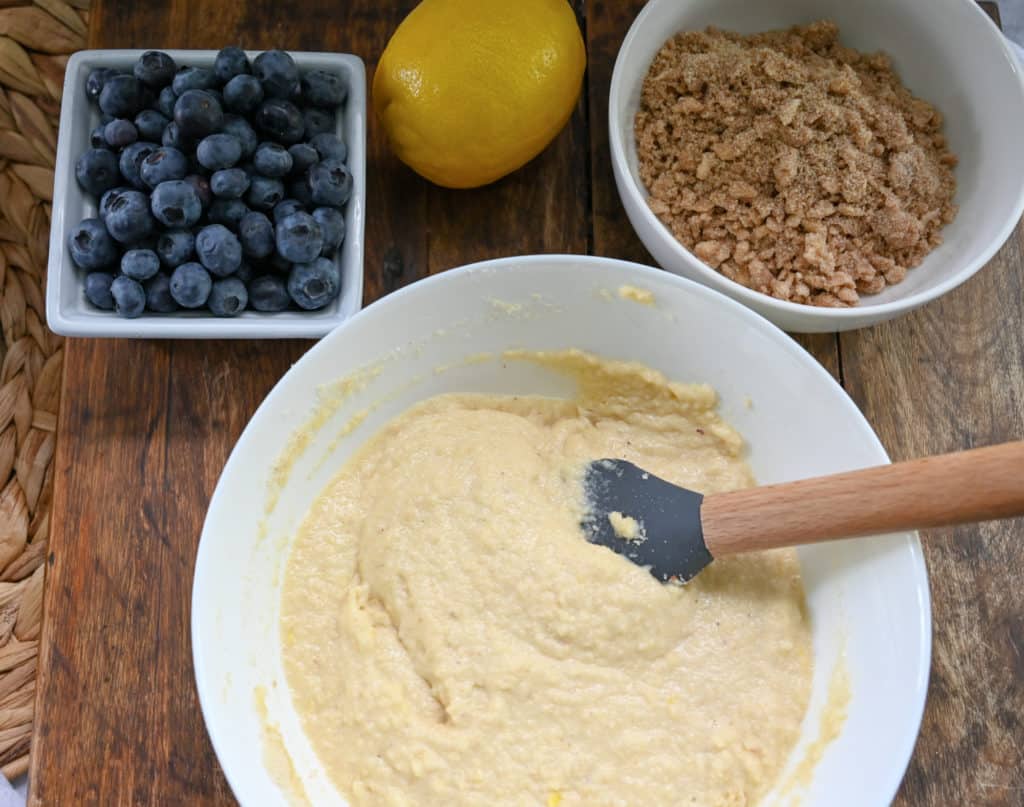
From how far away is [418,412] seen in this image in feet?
4.51

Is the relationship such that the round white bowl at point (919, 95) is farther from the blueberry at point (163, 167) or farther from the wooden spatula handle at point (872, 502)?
the blueberry at point (163, 167)

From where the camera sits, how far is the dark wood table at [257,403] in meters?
1.33

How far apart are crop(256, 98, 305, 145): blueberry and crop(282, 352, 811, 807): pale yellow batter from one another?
385 millimetres

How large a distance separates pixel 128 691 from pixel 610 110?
36.0 inches

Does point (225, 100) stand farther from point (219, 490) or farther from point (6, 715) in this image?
point (6, 715)

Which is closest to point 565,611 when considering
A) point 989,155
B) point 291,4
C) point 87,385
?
point 87,385

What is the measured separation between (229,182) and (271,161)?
2.1 inches

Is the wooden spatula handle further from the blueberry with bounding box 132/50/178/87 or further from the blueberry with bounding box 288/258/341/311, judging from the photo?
the blueberry with bounding box 132/50/178/87

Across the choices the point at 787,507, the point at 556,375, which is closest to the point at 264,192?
the point at 556,375

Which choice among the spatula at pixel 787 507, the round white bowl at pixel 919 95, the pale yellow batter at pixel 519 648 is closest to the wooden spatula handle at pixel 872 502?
the spatula at pixel 787 507

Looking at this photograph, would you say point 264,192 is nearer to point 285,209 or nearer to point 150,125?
point 285,209

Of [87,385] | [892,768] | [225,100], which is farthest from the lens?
[87,385]

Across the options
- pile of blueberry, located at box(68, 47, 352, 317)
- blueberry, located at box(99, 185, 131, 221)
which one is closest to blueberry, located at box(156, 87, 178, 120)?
pile of blueberry, located at box(68, 47, 352, 317)

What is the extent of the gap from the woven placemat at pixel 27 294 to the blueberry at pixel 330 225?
50 centimetres
